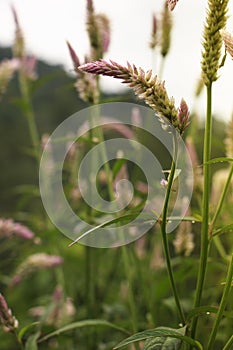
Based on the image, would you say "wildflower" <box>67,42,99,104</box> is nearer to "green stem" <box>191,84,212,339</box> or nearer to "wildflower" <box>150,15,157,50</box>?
"wildflower" <box>150,15,157,50</box>

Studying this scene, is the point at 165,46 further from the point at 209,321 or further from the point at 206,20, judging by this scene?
the point at 209,321

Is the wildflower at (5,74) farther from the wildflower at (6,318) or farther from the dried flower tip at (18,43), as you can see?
the wildflower at (6,318)

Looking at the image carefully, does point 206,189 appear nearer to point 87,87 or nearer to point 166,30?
point 87,87

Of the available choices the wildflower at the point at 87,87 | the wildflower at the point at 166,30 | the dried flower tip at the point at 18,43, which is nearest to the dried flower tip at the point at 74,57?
the wildflower at the point at 87,87

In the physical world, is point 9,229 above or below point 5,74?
below

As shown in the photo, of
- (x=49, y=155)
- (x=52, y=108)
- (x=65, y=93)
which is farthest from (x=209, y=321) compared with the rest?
(x=65, y=93)

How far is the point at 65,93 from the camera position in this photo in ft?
24.3

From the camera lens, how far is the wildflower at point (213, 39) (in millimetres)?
769

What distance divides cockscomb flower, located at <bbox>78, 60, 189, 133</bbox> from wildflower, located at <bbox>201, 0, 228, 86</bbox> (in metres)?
0.07

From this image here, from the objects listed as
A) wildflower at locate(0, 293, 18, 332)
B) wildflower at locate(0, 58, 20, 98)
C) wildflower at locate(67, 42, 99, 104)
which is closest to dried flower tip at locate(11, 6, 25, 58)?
wildflower at locate(0, 58, 20, 98)

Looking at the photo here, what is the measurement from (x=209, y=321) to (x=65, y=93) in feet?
19.1

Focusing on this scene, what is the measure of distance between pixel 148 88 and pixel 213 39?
0.39ft

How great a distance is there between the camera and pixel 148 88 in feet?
2.45

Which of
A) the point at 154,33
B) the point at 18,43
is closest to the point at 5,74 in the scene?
the point at 18,43
